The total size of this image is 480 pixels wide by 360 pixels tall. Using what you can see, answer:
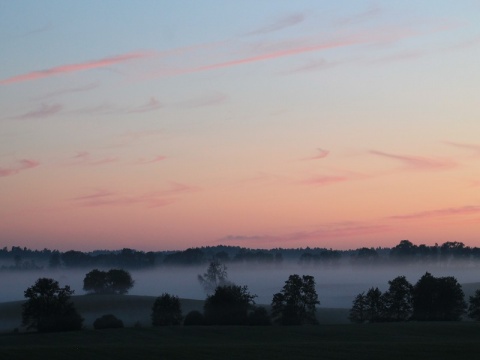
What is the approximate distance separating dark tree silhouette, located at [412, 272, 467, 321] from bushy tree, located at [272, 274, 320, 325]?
14122 mm

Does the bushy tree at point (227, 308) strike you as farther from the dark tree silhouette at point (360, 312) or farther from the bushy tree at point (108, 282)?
the bushy tree at point (108, 282)

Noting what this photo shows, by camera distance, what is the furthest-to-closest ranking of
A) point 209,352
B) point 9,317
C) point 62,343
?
1. point 9,317
2. point 62,343
3. point 209,352

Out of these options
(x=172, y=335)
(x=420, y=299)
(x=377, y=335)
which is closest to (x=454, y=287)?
(x=420, y=299)

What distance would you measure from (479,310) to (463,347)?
165ft

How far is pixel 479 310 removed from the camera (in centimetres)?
11231

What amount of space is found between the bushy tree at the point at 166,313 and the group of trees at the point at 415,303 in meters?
23.8

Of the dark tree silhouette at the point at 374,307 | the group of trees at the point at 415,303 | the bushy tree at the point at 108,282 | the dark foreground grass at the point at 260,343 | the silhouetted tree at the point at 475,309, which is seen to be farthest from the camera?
the bushy tree at the point at 108,282

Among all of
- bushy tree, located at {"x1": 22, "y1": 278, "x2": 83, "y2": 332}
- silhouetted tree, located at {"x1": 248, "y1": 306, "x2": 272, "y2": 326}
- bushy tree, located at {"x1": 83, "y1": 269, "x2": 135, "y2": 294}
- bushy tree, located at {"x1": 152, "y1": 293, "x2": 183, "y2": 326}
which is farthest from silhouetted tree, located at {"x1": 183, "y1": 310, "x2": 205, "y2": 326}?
bushy tree, located at {"x1": 83, "y1": 269, "x2": 135, "y2": 294}

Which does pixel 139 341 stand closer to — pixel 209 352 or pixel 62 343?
pixel 62 343

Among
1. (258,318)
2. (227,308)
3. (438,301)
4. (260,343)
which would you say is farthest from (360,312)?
(260,343)

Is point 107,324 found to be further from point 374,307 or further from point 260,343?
point 374,307

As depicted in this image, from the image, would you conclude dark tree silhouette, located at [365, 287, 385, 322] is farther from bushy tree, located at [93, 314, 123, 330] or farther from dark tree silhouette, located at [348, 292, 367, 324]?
bushy tree, located at [93, 314, 123, 330]

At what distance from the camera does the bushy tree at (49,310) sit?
10381cm

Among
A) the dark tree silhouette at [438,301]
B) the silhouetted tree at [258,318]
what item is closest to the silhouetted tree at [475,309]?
the dark tree silhouette at [438,301]
